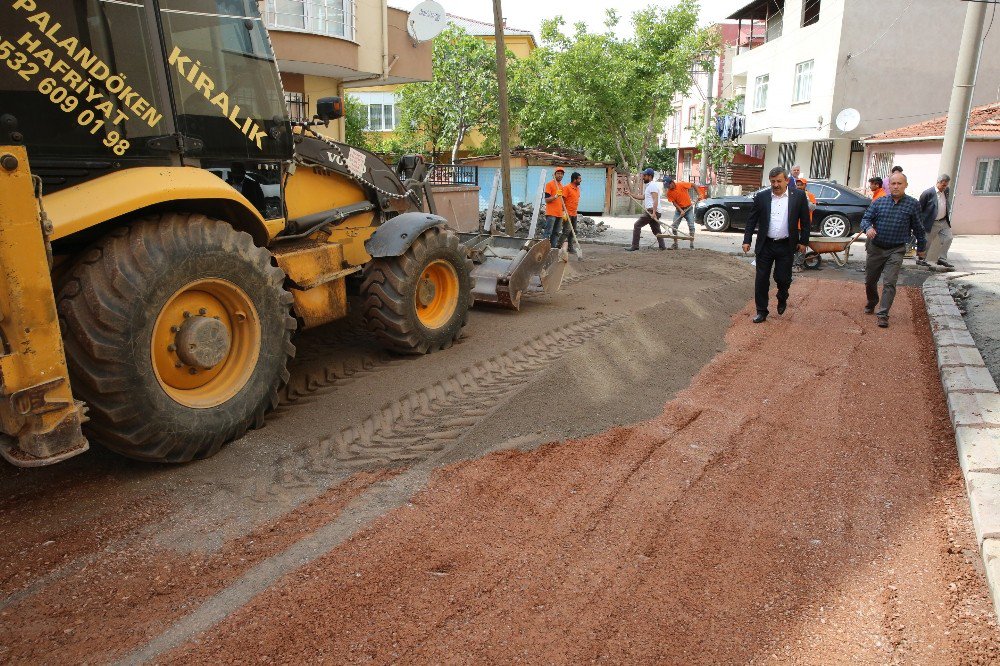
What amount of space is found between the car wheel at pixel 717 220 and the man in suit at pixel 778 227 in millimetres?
11592

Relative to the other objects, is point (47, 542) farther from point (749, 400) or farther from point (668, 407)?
point (749, 400)

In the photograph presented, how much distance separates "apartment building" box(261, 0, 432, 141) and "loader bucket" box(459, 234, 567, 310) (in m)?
6.01

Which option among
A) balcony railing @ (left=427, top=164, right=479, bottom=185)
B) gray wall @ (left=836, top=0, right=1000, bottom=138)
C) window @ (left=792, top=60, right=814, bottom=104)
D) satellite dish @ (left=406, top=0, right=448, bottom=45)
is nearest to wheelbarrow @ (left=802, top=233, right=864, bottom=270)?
balcony railing @ (left=427, top=164, right=479, bottom=185)

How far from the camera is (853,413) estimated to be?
18.0 ft

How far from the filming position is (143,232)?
3.82m

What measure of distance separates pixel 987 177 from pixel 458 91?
19.2 meters

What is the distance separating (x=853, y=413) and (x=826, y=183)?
1338cm

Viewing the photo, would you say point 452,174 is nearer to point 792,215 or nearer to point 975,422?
point 792,215

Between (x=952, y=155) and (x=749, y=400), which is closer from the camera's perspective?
(x=749, y=400)

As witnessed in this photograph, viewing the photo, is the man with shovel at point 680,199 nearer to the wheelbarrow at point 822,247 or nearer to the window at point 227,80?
the wheelbarrow at point 822,247

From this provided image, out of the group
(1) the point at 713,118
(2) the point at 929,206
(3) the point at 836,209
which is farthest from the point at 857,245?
(1) the point at 713,118

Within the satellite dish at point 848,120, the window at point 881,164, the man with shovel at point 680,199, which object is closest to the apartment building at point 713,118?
the satellite dish at point 848,120

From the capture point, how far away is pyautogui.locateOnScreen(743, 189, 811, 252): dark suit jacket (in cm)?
811

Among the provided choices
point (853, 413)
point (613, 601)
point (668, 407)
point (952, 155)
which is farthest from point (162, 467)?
point (952, 155)
